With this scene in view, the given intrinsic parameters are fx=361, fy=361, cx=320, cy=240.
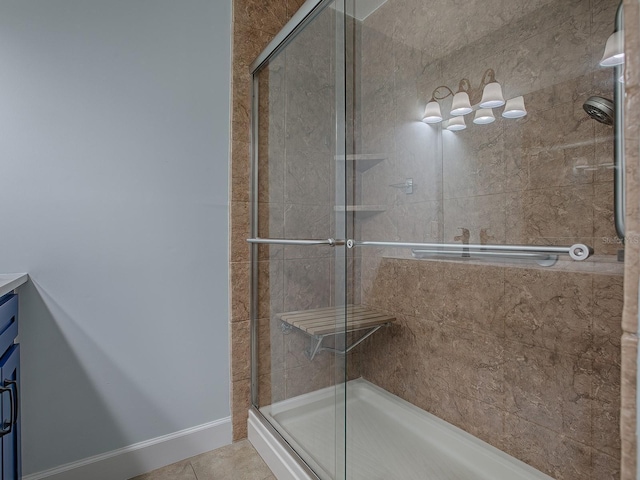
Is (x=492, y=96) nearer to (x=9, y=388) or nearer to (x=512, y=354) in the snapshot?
(x=512, y=354)

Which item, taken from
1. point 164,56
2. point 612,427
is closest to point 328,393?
point 612,427

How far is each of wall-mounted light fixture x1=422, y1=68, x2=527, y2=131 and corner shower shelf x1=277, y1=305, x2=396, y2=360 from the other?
2.26 ft

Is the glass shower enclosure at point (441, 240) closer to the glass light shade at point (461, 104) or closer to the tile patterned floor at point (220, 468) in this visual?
the glass light shade at point (461, 104)

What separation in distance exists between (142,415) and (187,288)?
566 mm

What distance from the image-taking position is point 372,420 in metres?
1.38

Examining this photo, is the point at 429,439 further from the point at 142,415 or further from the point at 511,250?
the point at 142,415

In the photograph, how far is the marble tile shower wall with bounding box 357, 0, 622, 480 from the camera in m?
0.91

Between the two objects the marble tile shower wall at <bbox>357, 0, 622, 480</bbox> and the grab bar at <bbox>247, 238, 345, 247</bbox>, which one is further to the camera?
the grab bar at <bbox>247, 238, 345, 247</bbox>

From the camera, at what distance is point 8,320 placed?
3.71ft

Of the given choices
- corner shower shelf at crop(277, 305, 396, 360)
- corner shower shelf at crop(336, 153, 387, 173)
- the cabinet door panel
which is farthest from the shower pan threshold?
the cabinet door panel

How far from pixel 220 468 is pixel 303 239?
1.07 meters

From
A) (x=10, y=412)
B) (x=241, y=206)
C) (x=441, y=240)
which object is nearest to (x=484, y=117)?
(x=441, y=240)

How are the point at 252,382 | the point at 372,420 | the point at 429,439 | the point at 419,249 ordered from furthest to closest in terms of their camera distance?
the point at 252,382 < the point at 429,439 < the point at 372,420 < the point at 419,249

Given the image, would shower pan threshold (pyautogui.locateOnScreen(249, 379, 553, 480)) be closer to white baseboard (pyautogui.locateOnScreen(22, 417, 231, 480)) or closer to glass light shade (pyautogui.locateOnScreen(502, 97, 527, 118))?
white baseboard (pyautogui.locateOnScreen(22, 417, 231, 480))
